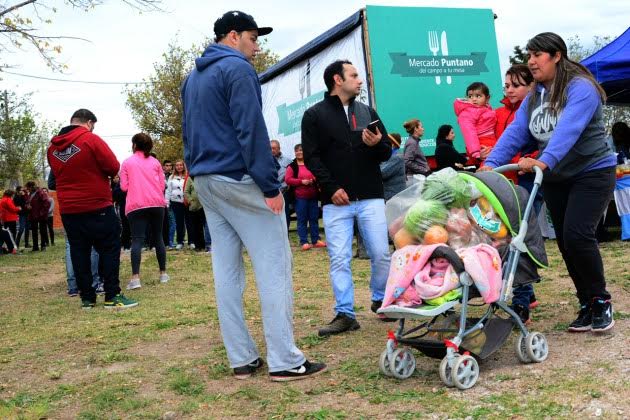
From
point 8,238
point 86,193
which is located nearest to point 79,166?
point 86,193

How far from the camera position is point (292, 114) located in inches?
556

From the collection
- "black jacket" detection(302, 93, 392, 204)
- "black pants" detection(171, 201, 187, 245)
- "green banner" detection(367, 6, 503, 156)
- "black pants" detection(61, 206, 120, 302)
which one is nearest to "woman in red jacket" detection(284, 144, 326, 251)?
"green banner" detection(367, 6, 503, 156)

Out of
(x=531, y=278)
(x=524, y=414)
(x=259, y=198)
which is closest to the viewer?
(x=524, y=414)

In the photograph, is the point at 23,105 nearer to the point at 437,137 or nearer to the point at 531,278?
the point at 437,137

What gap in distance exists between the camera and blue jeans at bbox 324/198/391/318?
5.39 metres

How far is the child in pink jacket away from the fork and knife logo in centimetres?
398

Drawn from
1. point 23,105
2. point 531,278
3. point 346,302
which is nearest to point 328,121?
point 346,302

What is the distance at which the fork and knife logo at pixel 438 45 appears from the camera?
1134cm

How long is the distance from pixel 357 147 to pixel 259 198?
4.75 feet

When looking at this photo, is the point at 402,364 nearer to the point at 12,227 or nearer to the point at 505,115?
the point at 505,115

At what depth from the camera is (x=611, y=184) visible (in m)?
4.64

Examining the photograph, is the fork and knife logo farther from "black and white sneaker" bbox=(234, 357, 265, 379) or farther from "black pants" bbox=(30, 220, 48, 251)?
"black pants" bbox=(30, 220, 48, 251)

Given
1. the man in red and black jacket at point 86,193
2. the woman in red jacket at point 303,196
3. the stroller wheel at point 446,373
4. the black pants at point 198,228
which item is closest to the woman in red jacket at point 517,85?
the stroller wheel at point 446,373

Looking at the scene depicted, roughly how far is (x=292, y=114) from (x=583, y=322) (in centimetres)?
988
